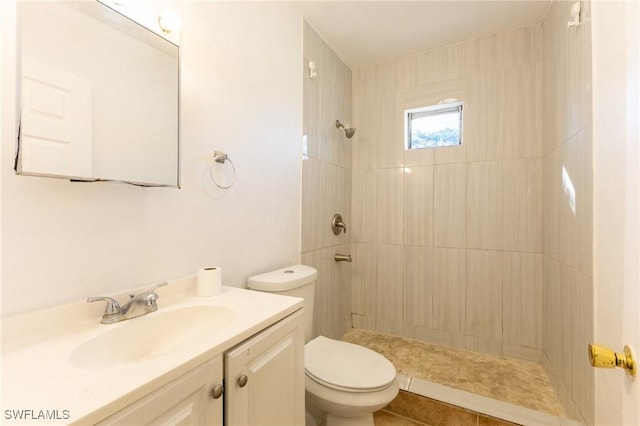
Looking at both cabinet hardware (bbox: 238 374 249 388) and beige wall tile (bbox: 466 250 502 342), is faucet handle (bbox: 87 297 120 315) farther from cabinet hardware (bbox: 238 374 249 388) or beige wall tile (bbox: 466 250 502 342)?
beige wall tile (bbox: 466 250 502 342)

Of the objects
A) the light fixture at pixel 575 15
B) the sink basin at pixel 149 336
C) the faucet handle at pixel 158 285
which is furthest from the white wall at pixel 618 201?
the faucet handle at pixel 158 285

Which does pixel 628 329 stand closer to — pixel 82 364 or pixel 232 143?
pixel 82 364

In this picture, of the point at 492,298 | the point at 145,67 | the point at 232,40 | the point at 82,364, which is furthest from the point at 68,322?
the point at 492,298

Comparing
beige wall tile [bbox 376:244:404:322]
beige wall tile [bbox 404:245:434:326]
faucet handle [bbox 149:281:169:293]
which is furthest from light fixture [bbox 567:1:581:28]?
faucet handle [bbox 149:281:169:293]

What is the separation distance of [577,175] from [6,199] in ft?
6.93

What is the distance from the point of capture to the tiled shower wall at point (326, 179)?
191 cm

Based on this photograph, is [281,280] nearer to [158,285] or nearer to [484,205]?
[158,285]

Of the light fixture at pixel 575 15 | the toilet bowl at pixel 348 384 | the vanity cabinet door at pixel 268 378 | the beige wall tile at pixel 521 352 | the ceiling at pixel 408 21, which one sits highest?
the ceiling at pixel 408 21

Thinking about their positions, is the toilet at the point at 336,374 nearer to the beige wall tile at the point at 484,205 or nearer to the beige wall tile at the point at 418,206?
the beige wall tile at the point at 418,206

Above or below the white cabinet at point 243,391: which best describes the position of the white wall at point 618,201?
above

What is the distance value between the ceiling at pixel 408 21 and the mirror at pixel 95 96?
1.26 metres

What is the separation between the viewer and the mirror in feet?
2.31

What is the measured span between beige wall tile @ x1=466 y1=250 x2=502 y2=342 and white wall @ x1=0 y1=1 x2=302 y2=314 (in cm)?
142

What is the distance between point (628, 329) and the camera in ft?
1.72
